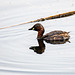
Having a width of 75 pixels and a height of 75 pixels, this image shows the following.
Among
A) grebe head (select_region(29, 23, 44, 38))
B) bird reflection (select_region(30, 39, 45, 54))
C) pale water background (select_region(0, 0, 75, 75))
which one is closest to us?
pale water background (select_region(0, 0, 75, 75))

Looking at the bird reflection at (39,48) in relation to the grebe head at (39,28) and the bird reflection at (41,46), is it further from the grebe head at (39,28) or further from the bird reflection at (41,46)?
the grebe head at (39,28)

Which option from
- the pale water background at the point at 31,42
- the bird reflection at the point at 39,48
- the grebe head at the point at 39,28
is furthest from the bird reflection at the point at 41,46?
the grebe head at the point at 39,28

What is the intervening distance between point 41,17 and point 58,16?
0.96m

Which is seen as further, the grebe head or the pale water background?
the grebe head

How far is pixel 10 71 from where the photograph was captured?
10.7m

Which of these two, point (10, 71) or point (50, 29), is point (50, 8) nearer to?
point (50, 29)

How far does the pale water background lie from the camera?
10758 mm

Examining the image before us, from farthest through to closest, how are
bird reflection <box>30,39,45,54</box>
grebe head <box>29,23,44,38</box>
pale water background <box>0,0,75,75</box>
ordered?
grebe head <box>29,23,44,38</box>, bird reflection <box>30,39,45,54</box>, pale water background <box>0,0,75,75</box>

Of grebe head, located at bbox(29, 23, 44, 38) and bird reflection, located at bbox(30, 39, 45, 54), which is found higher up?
grebe head, located at bbox(29, 23, 44, 38)

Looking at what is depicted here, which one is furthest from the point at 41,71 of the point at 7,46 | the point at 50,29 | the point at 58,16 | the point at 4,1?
the point at 4,1

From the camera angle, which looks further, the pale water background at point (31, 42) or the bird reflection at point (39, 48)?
the bird reflection at point (39, 48)

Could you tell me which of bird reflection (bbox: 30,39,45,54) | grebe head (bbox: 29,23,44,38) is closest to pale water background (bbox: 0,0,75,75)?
bird reflection (bbox: 30,39,45,54)

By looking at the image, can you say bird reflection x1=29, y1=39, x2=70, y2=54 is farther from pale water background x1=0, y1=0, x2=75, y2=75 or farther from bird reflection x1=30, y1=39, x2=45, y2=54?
pale water background x1=0, y1=0, x2=75, y2=75

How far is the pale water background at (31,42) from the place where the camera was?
10758mm
